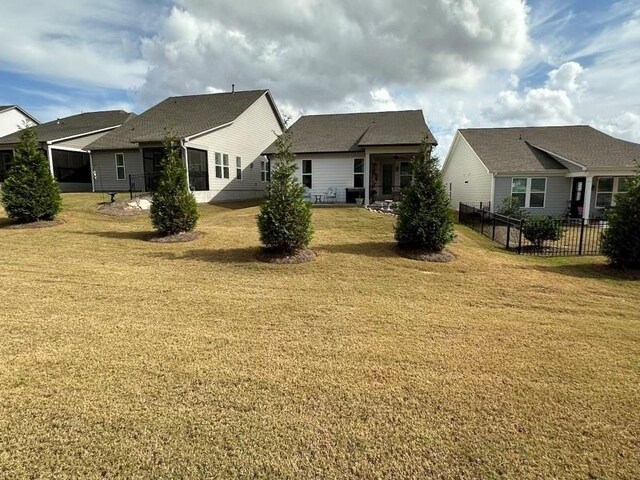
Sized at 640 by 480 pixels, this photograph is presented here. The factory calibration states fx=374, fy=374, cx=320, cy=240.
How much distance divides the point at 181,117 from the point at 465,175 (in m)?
18.1

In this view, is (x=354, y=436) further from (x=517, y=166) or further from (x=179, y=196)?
(x=517, y=166)

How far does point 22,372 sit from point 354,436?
10.4 feet

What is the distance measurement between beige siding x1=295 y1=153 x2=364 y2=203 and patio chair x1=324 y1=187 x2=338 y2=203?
0.16m

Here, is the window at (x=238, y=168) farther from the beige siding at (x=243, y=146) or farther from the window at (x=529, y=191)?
the window at (x=529, y=191)

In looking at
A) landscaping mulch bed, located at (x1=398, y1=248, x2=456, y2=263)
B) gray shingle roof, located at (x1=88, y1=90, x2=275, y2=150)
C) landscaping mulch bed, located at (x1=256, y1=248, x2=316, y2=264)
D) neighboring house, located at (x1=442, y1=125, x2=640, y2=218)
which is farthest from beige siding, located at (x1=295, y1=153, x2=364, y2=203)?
landscaping mulch bed, located at (x1=256, y1=248, x2=316, y2=264)

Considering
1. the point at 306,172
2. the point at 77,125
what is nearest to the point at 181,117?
the point at 77,125

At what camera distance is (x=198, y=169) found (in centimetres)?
2048

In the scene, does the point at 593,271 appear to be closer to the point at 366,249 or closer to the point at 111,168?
the point at 366,249

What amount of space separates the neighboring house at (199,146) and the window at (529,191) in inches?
630

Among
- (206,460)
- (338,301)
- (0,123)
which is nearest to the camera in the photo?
(206,460)

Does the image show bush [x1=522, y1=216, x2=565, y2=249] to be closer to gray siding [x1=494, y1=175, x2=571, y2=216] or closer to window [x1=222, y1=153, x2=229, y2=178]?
gray siding [x1=494, y1=175, x2=571, y2=216]

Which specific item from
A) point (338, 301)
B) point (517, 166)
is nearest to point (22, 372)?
point (338, 301)

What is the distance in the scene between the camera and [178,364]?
383 cm

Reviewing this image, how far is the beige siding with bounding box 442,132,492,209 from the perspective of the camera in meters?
20.3
